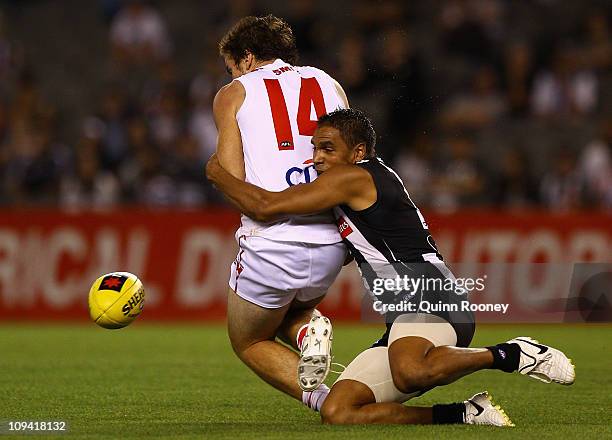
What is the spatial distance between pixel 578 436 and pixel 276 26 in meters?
2.79

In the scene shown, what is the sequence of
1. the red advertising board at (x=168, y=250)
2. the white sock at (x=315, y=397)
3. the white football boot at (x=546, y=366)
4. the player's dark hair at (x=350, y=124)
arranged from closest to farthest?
1. the white football boot at (x=546, y=366)
2. the player's dark hair at (x=350, y=124)
3. the white sock at (x=315, y=397)
4. the red advertising board at (x=168, y=250)

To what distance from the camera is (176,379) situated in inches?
344

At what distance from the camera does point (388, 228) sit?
6371mm

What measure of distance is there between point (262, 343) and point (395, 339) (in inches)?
35.3

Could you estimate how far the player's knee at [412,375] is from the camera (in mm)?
5980

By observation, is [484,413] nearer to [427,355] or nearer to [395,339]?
[427,355]

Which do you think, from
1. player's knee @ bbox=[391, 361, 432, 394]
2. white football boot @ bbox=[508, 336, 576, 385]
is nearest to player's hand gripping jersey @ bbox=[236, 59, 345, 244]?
player's knee @ bbox=[391, 361, 432, 394]

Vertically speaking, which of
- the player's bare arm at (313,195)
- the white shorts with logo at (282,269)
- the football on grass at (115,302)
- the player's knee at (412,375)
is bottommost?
the player's knee at (412,375)

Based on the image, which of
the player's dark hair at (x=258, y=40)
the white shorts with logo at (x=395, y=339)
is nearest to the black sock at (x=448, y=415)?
the white shorts with logo at (x=395, y=339)

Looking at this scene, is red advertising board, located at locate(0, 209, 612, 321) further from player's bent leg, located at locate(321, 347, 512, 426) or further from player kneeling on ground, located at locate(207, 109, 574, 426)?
player's bent leg, located at locate(321, 347, 512, 426)

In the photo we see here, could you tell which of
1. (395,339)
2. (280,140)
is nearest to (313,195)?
(280,140)

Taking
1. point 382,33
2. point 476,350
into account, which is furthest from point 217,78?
point 476,350

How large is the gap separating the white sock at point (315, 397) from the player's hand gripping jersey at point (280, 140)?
812mm

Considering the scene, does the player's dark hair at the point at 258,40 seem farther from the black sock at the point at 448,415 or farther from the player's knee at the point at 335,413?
the black sock at the point at 448,415
